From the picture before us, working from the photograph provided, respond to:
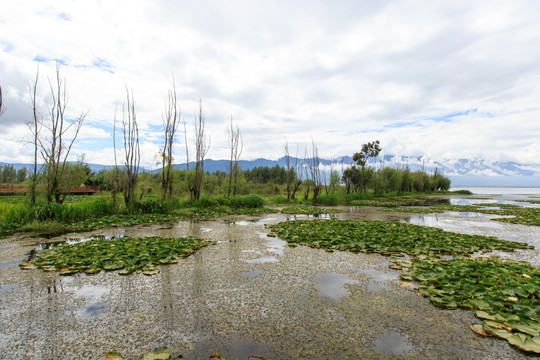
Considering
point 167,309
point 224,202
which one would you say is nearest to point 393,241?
point 167,309

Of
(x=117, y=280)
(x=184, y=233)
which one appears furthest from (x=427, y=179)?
(x=117, y=280)

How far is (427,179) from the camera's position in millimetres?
58875

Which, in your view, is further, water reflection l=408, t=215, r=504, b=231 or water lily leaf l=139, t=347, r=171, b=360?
water reflection l=408, t=215, r=504, b=231

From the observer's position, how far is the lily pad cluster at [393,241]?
22.8 feet

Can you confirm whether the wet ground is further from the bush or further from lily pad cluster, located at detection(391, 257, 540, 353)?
the bush

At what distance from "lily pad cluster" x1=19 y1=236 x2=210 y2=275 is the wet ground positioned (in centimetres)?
30

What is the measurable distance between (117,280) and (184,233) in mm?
4696

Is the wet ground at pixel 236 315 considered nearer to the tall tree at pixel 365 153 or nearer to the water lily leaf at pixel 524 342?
the water lily leaf at pixel 524 342

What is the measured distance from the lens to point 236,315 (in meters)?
3.59

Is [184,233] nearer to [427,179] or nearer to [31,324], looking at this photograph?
[31,324]

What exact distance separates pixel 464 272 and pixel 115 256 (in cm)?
711

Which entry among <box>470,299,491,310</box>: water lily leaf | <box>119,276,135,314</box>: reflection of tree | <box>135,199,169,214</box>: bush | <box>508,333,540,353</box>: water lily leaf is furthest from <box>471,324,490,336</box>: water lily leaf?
<box>135,199,169,214</box>: bush

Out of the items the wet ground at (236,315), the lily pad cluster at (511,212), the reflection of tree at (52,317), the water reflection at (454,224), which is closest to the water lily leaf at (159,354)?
the wet ground at (236,315)

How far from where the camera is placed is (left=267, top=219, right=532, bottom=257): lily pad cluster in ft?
22.8
